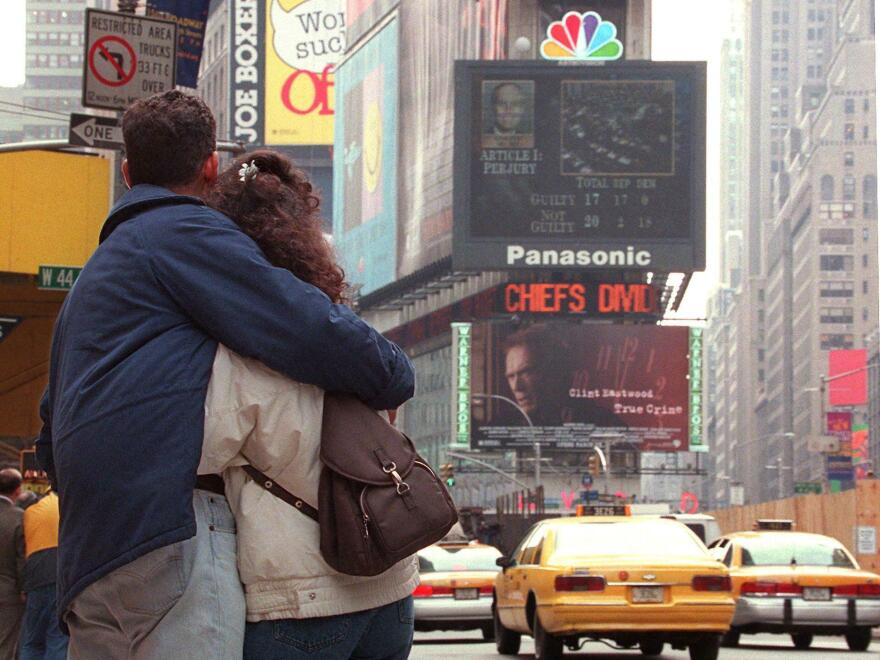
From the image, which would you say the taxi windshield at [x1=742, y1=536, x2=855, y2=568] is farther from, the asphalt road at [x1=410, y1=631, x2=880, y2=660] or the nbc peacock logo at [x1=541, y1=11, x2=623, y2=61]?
the nbc peacock logo at [x1=541, y1=11, x2=623, y2=61]

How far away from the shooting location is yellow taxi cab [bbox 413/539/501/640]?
23.7m

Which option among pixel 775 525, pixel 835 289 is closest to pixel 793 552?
pixel 775 525

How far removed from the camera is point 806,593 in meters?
21.2

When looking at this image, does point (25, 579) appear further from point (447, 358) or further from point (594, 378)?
point (447, 358)

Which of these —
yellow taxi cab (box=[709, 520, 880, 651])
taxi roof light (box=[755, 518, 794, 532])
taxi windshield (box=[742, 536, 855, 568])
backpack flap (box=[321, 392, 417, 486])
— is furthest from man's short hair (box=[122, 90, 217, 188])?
taxi roof light (box=[755, 518, 794, 532])

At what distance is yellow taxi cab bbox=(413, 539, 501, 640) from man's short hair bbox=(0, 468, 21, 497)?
36.7 ft

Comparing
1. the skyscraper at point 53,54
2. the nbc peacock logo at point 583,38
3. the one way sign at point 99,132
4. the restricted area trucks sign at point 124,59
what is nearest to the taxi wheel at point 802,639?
the one way sign at point 99,132

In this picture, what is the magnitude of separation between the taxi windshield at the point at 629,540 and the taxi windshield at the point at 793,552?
14.1 feet

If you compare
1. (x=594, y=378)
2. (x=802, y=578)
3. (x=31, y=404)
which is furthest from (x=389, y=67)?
(x=802, y=578)

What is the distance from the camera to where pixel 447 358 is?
11456 centimetres

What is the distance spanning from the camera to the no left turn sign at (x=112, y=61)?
1478 centimetres

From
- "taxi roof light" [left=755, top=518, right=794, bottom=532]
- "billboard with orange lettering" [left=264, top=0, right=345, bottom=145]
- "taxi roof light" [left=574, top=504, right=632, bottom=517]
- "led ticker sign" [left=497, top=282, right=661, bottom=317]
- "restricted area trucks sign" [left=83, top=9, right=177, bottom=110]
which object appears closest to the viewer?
"restricted area trucks sign" [left=83, top=9, right=177, bottom=110]

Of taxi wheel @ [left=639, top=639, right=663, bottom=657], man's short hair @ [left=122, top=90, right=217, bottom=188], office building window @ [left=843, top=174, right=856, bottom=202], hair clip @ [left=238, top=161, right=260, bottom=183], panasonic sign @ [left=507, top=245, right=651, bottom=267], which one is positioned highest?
office building window @ [left=843, top=174, right=856, bottom=202]

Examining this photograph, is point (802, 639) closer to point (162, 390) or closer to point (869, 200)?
point (162, 390)
